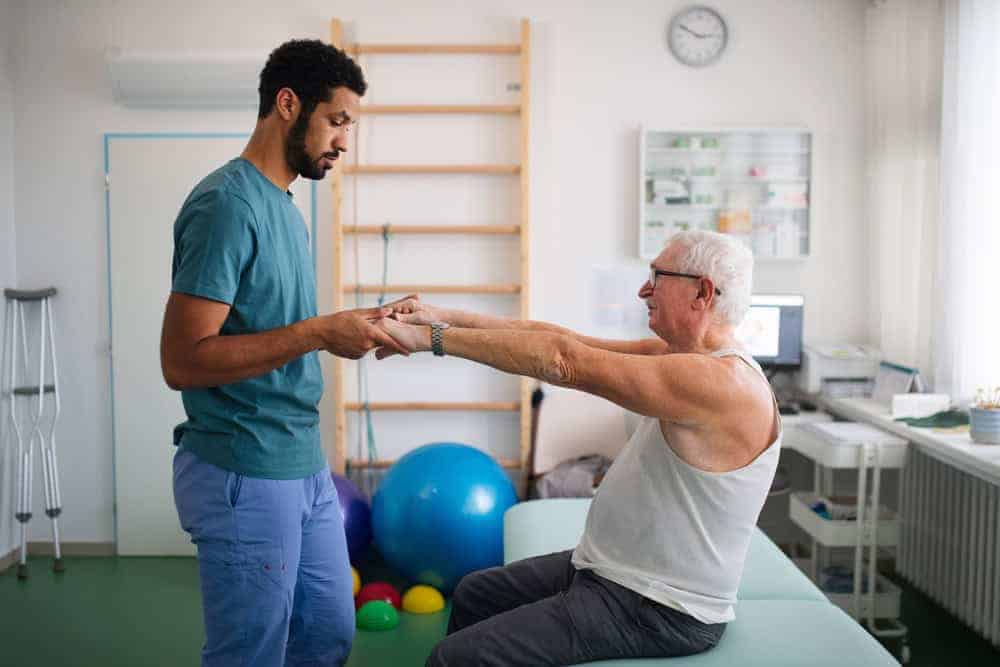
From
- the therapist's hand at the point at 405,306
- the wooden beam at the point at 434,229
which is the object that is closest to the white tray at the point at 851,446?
the wooden beam at the point at 434,229

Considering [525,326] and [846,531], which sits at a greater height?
[525,326]

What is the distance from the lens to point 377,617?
310 centimetres

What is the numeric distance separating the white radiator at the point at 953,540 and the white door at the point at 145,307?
2.84 meters

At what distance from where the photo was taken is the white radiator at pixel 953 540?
290 cm

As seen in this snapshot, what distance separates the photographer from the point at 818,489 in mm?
3449

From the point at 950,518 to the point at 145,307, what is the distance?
3.48 metres

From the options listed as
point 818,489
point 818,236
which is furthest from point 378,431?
point 818,236

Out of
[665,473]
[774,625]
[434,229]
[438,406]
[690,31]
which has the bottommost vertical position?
[774,625]

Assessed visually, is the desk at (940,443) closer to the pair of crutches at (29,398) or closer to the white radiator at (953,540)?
the white radiator at (953,540)

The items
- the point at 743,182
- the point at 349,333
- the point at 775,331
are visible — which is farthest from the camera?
the point at 743,182

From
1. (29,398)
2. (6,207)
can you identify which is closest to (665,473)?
(29,398)

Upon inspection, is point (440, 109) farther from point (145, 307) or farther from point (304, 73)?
point (304, 73)

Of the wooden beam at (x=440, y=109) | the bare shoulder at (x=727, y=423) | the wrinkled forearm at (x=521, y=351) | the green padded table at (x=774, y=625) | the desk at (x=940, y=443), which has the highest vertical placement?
the wooden beam at (x=440, y=109)

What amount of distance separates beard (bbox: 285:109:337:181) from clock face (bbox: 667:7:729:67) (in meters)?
2.55
